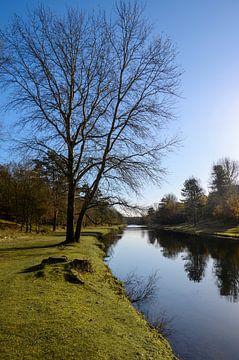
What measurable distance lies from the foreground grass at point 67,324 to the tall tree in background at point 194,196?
3072 inches

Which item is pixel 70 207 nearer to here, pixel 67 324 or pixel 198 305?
pixel 198 305

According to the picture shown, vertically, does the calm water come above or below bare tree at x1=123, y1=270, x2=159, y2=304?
below

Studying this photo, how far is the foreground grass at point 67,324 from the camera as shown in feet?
17.6

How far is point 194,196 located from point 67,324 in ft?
277

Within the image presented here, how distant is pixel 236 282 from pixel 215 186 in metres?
75.7

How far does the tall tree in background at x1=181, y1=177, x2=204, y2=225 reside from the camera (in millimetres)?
85688

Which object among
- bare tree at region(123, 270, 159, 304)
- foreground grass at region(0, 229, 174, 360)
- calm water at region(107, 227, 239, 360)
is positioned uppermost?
foreground grass at region(0, 229, 174, 360)

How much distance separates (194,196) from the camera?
88.2m

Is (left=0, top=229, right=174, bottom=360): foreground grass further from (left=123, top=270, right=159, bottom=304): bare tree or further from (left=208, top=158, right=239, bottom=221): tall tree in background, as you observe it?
(left=208, top=158, right=239, bottom=221): tall tree in background

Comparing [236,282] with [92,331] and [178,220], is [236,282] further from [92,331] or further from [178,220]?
[178,220]

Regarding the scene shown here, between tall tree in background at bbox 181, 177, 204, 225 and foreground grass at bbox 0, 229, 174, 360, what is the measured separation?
7804 centimetres

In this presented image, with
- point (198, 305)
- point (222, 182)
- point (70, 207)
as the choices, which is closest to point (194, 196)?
point (222, 182)

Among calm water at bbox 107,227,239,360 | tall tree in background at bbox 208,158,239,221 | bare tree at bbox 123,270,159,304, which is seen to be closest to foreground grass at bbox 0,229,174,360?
calm water at bbox 107,227,239,360

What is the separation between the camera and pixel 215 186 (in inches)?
3521
